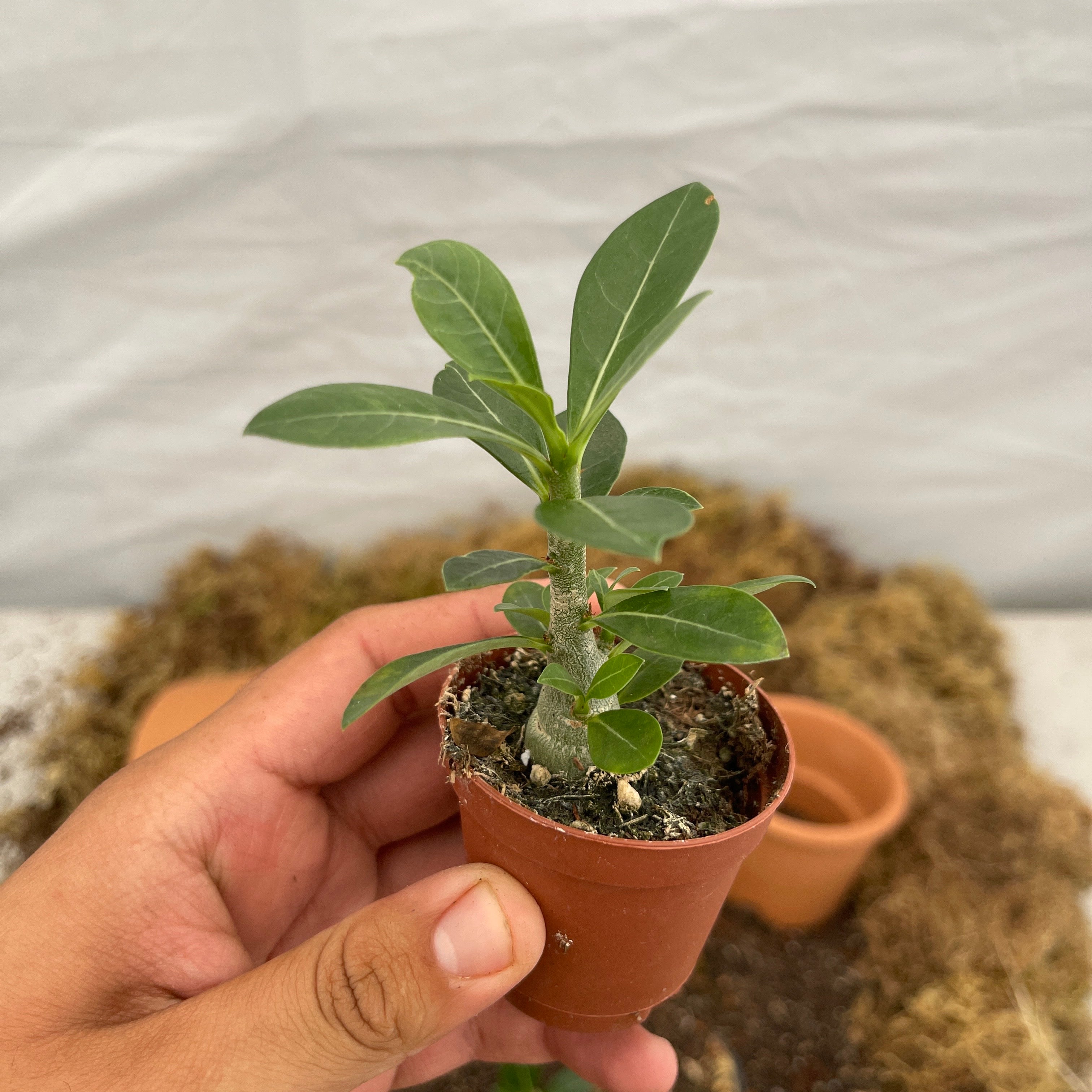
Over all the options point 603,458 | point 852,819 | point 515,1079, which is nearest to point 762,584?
point 603,458

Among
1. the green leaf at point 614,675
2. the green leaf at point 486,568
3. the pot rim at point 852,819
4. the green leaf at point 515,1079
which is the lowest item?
the green leaf at point 515,1079

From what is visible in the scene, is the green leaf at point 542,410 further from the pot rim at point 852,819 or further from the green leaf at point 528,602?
the pot rim at point 852,819

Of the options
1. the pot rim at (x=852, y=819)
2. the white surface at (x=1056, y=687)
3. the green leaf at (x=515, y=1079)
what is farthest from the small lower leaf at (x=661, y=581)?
the white surface at (x=1056, y=687)

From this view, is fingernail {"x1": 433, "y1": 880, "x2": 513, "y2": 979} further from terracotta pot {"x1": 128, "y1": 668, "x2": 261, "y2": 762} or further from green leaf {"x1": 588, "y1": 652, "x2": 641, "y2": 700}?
terracotta pot {"x1": 128, "y1": 668, "x2": 261, "y2": 762}

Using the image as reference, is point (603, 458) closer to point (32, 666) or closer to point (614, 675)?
point (614, 675)

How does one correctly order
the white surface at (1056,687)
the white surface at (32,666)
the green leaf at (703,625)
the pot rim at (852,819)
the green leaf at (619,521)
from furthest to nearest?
the white surface at (1056,687)
the white surface at (32,666)
the pot rim at (852,819)
the green leaf at (703,625)
the green leaf at (619,521)

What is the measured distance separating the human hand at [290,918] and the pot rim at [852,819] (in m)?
0.52

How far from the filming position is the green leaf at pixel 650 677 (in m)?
0.81

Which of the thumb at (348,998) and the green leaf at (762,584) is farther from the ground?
the green leaf at (762,584)

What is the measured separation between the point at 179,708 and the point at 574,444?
140 cm

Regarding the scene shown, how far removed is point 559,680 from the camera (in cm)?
77

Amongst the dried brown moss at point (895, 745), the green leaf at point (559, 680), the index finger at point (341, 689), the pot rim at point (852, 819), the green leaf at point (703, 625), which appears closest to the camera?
the green leaf at point (703, 625)

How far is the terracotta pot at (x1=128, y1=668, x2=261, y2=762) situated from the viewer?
1737 millimetres

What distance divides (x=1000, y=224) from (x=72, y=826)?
199 centimetres
